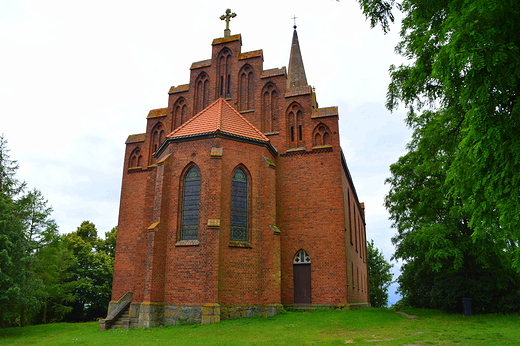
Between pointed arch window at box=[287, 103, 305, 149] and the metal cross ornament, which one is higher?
the metal cross ornament

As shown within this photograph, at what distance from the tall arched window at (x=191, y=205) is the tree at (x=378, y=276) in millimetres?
37178

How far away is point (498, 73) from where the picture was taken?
263 inches

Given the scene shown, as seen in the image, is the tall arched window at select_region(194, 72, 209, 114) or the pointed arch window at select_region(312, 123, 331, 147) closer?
the pointed arch window at select_region(312, 123, 331, 147)

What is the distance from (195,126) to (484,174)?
1464cm

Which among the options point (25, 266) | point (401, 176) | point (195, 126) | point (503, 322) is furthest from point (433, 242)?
point (25, 266)

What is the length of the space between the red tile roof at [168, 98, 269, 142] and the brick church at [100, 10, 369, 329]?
3.5 inches

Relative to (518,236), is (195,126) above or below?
above

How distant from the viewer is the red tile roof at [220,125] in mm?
18922

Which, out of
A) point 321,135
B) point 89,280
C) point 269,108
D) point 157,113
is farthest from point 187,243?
point 89,280

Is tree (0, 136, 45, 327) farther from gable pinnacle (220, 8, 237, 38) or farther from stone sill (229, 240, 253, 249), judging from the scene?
gable pinnacle (220, 8, 237, 38)

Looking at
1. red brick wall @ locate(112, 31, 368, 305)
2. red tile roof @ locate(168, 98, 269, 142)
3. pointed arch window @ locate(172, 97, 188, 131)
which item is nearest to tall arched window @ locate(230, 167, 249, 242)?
red brick wall @ locate(112, 31, 368, 305)

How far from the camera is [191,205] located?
709 inches

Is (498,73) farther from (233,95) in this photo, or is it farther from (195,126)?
(233,95)

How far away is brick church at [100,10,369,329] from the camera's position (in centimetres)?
1683
